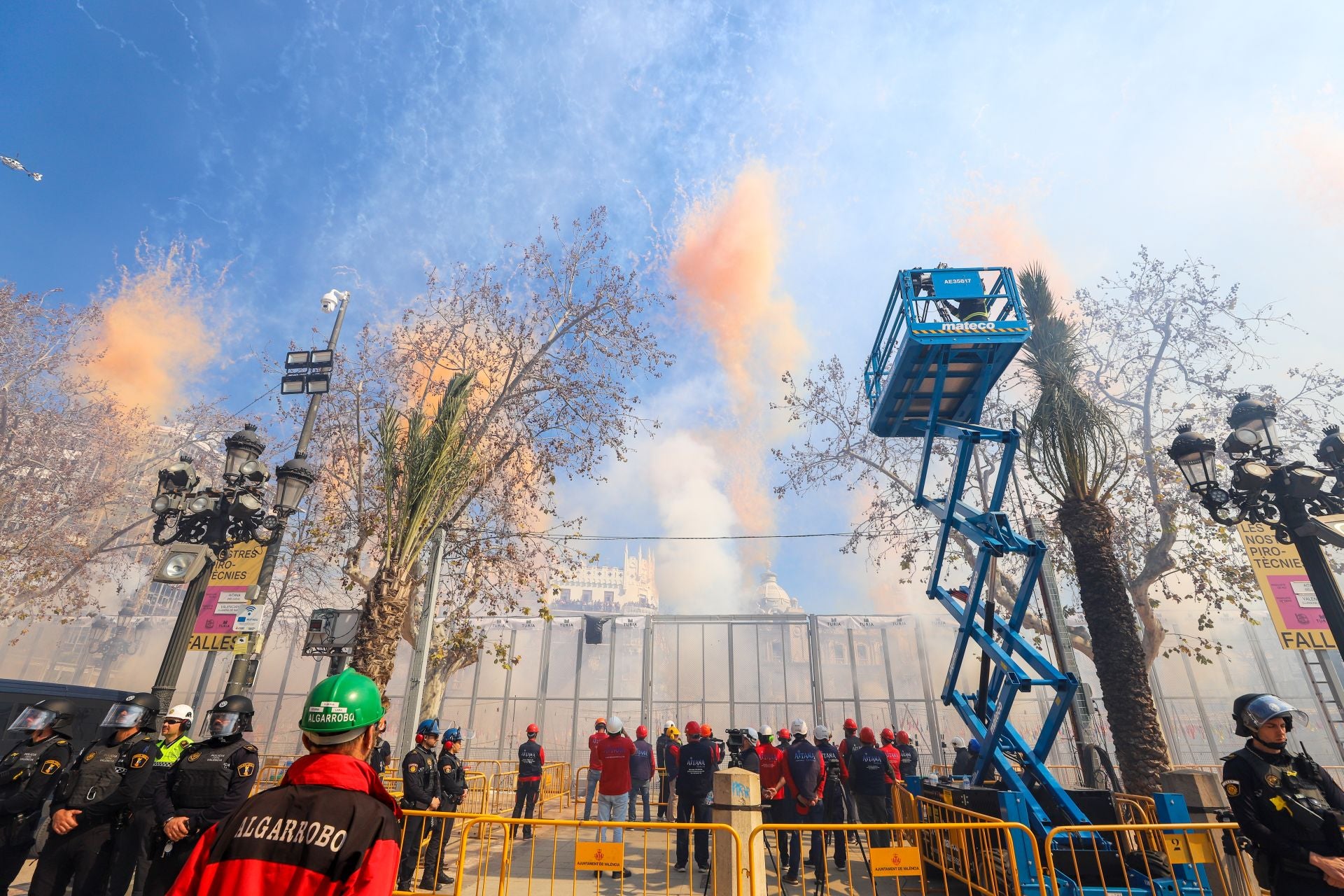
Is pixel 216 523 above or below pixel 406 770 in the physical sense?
above

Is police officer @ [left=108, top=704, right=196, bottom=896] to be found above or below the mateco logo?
below

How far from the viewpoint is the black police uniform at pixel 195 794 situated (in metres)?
4.89

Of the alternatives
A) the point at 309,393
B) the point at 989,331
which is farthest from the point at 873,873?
the point at 309,393

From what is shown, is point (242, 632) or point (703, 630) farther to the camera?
point (703, 630)

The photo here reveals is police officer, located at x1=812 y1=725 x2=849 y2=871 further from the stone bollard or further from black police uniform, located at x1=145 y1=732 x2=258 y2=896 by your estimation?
black police uniform, located at x1=145 y1=732 x2=258 y2=896

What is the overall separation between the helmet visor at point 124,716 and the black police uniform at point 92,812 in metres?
0.16

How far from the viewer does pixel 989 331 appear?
29.3 ft

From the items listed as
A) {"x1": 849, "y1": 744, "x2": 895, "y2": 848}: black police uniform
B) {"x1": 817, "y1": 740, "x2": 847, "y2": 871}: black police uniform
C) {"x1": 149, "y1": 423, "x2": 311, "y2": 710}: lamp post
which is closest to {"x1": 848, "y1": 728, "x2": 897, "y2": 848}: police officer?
{"x1": 849, "y1": 744, "x2": 895, "y2": 848}: black police uniform

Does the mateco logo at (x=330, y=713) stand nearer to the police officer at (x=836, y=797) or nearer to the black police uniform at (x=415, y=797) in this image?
the black police uniform at (x=415, y=797)

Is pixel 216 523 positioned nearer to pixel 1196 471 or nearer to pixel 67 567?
pixel 1196 471

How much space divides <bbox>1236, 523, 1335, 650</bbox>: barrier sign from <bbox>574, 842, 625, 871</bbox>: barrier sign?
13.4 m

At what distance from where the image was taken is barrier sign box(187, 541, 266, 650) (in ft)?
27.9

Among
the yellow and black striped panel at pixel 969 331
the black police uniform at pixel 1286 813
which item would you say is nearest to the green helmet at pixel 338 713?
the black police uniform at pixel 1286 813

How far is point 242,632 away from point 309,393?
4497 millimetres
